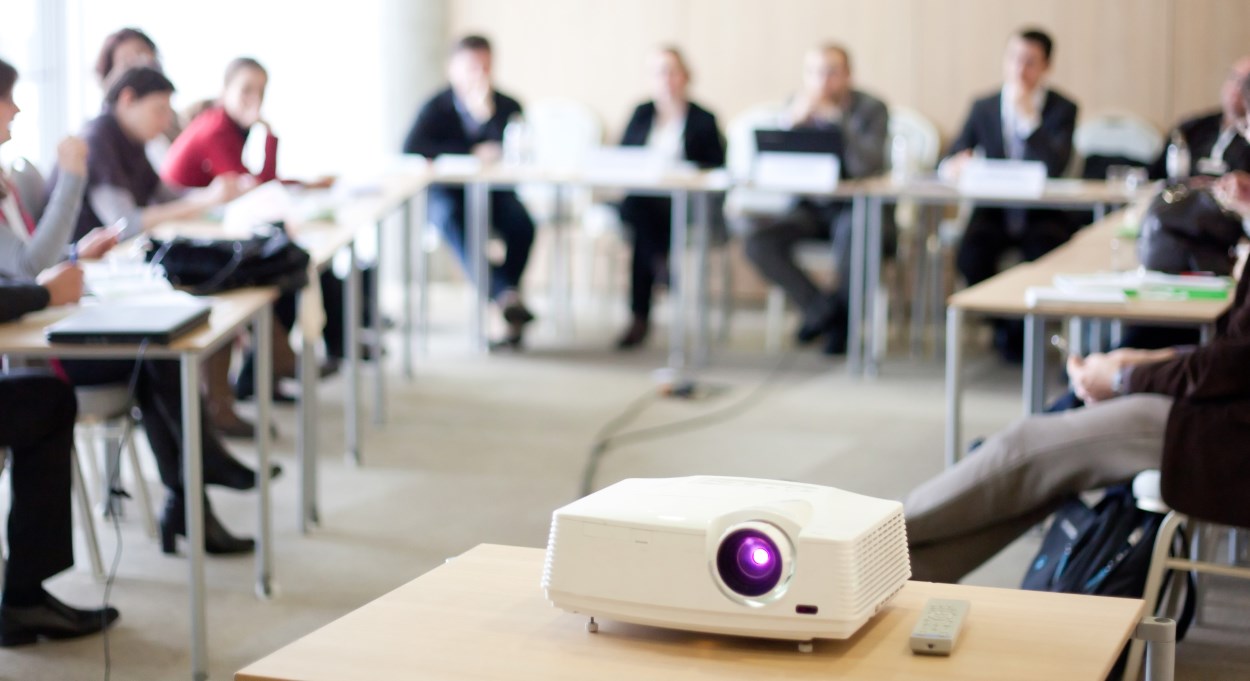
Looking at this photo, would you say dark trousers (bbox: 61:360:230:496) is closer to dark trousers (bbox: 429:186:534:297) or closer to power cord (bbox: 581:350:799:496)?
power cord (bbox: 581:350:799:496)

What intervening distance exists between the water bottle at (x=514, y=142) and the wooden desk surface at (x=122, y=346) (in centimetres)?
321

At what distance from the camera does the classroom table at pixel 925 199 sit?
5324mm

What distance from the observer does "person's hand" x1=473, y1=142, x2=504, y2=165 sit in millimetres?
6160

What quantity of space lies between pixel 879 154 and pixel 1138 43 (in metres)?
1.62

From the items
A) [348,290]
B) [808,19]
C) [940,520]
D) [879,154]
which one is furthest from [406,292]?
[940,520]

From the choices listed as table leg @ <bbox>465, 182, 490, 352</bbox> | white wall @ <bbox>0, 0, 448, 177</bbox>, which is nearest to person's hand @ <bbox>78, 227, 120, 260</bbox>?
table leg @ <bbox>465, 182, 490, 352</bbox>

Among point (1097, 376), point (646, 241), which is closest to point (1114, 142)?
point (646, 241)

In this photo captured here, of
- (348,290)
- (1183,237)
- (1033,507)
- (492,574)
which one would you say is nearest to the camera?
(492,574)

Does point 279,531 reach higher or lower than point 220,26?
lower

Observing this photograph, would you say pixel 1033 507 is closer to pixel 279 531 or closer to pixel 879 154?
pixel 279 531

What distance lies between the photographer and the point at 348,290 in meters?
4.32

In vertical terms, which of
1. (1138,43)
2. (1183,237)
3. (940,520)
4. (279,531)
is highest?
(1138,43)

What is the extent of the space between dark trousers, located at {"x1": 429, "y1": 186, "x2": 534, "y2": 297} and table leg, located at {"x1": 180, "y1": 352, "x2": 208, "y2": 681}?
3.83 m

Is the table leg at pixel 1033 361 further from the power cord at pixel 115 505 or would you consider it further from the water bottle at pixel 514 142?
the water bottle at pixel 514 142
